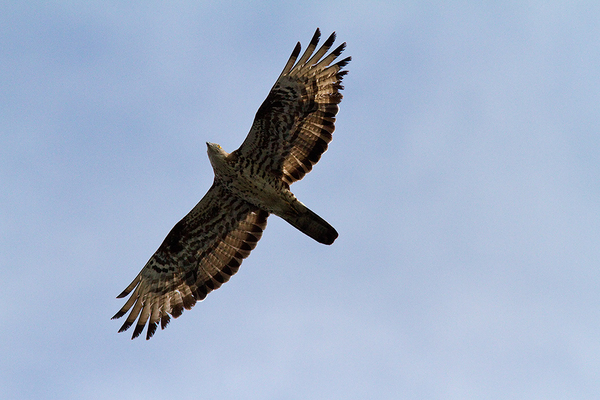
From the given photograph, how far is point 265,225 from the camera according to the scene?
47.0 ft

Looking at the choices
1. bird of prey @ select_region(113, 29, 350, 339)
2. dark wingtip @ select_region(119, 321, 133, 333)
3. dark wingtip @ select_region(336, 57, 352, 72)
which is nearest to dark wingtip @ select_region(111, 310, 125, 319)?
bird of prey @ select_region(113, 29, 350, 339)

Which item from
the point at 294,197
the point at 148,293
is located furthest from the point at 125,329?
the point at 294,197

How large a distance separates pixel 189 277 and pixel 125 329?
1807 mm

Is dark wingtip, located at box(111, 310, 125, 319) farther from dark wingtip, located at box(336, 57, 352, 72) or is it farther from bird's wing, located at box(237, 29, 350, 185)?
dark wingtip, located at box(336, 57, 352, 72)

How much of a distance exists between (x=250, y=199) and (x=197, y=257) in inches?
79.2

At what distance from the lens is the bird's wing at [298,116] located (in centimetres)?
1317

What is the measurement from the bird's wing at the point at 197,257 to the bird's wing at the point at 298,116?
1.29 meters

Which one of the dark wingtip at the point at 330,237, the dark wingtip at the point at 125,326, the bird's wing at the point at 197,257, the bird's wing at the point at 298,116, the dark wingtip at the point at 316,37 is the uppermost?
the dark wingtip at the point at 316,37

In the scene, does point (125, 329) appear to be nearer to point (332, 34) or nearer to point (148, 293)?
point (148, 293)

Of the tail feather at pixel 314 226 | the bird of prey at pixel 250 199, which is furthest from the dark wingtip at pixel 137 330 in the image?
the tail feather at pixel 314 226

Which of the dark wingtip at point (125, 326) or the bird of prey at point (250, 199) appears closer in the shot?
the bird of prey at point (250, 199)

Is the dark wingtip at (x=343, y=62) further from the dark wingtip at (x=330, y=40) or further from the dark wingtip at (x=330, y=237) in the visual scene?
the dark wingtip at (x=330, y=237)

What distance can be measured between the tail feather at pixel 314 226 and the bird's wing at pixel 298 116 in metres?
0.83

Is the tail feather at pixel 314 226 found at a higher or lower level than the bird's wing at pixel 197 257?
higher
